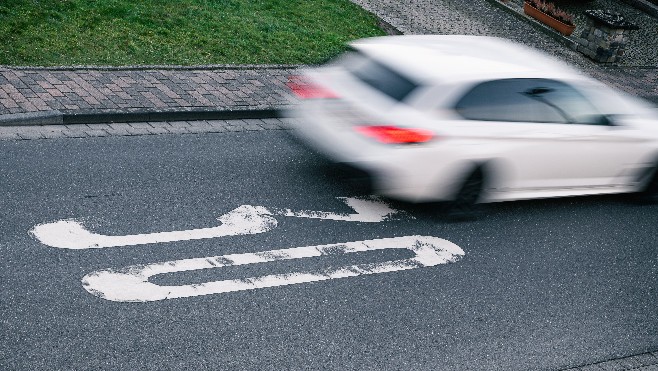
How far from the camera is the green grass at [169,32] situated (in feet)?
36.2

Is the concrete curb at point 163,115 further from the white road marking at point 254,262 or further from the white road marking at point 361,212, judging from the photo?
the white road marking at point 254,262

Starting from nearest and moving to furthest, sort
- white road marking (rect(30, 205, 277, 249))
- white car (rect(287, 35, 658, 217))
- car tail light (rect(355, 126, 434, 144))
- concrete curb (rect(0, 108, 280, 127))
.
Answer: white road marking (rect(30, 205, 277, 249)), car tail light (rect(355, 126, 434, 144)), white car (rect(287, 35, 658, 217)), concrete curb (rect(0, 108, 280, 127))

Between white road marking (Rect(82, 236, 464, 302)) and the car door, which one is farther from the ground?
the car door

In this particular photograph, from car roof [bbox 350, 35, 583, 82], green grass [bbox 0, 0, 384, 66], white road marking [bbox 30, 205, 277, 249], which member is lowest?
white road marking [bbox 30, 205, 277, 249]

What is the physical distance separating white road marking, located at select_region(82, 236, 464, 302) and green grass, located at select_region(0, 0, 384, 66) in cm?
537

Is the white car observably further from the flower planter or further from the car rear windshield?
the flower planter

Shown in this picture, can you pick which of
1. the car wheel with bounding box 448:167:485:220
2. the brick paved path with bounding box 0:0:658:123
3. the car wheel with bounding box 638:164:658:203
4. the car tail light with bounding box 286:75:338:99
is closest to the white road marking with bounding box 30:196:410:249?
the car wheel with bounding box 448:167:485:220

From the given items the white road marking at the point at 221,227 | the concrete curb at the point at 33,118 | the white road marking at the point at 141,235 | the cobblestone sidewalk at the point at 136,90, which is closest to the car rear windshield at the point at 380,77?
the white road marking at the point at 221,227

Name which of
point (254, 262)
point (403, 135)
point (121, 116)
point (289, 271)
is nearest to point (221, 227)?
point (254, 262)

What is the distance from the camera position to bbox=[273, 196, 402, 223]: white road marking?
7.55m

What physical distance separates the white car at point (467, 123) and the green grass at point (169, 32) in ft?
12.6

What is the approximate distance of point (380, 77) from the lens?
7.86 m

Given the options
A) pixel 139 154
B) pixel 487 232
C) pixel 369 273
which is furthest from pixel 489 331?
pixel 139 154

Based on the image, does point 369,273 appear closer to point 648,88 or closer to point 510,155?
point 510,155
